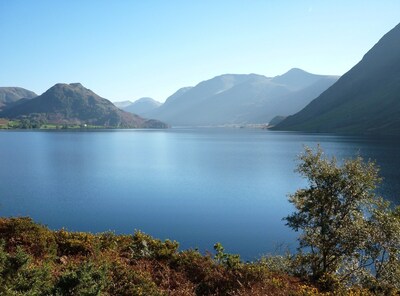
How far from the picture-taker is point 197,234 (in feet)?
188

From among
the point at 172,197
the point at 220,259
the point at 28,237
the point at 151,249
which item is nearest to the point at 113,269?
the point at 151,249

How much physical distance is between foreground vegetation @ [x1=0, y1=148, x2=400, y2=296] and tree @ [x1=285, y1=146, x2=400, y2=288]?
72mm

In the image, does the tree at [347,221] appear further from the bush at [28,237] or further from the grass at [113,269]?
the bush at [28,237]

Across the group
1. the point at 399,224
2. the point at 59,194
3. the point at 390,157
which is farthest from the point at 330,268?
the point at 390,157

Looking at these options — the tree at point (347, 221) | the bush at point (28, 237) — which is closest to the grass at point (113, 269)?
the bush at point (28, 237)

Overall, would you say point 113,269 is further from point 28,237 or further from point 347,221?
point 347,221

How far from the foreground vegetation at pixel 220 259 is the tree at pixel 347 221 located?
0.24ft

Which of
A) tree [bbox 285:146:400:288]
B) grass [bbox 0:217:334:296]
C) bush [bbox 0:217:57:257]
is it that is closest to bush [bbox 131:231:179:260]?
grass [bbox 0:217:334:296]

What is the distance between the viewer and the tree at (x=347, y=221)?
25.2 metres

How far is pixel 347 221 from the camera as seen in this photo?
2619cm

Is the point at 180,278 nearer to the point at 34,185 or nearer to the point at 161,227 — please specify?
the point at 161,227

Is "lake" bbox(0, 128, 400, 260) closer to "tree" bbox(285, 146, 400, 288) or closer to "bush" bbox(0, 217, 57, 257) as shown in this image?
"tree" bbox(285, 146, 400, 288)

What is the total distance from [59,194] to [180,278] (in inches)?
2939

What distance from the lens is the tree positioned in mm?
25203
